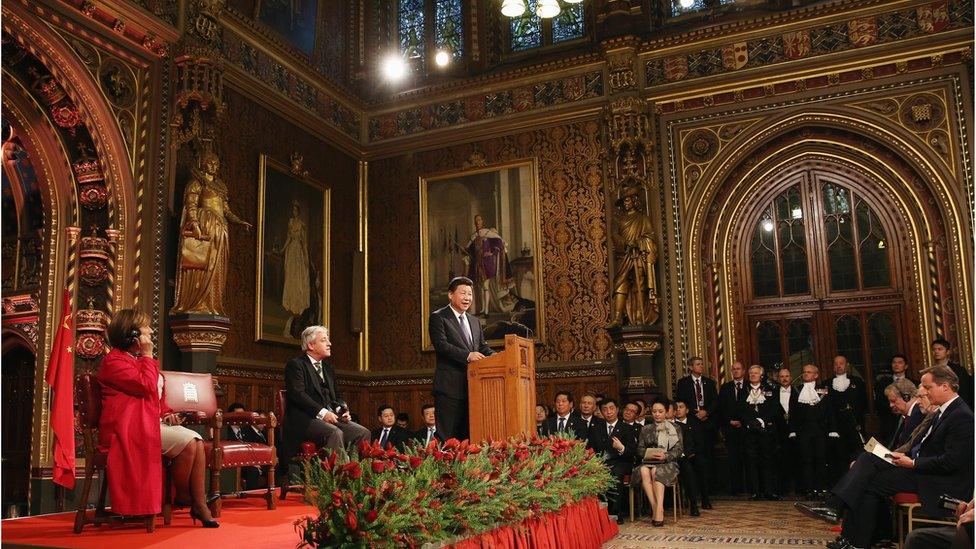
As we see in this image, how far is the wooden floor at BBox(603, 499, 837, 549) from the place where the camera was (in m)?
6.45

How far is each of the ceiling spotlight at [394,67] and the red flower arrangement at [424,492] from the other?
8896 mm

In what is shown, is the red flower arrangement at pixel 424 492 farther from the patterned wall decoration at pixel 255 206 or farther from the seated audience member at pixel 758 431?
the patterned wall decoration at pixel 255 206

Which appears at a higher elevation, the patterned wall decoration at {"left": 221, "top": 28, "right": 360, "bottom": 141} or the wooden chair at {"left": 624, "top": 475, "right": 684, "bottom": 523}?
the patterned wall decoration at {"left": 221, "top": 28, "right": 360, "bottom": 141}

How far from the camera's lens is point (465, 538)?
169 inches

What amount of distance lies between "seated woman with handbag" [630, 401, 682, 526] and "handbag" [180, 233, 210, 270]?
4.92 m

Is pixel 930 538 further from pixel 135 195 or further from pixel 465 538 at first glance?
pixel 135 195

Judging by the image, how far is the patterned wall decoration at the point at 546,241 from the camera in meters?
A: 11.6

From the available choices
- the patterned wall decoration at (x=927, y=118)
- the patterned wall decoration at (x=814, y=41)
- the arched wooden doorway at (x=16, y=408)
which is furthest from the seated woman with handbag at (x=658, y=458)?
the arched wooden doorway at (x=16, y=408)

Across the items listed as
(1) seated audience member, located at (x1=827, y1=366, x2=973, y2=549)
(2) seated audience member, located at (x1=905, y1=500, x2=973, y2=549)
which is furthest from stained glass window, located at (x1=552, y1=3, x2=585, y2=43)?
(2) seated audience member, located at (x1=905, y1=500, x2=973, y2=549)

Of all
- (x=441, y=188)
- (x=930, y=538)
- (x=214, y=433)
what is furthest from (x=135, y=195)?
(x=930, y=538)

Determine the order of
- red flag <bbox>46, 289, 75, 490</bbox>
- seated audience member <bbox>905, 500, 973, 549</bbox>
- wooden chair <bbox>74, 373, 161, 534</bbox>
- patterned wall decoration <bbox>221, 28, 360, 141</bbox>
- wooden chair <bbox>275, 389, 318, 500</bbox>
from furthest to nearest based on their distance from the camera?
patterned wall decoration <bbox>221, 28, 360, 141</bbox> < red flag <bbox>46, 289, 75, 490</bbox> < wooden chair <bbox>275, 389, 318, 500</bbox> < wooden chair <bbox>74, 373, 161, 534</bbox> < seated audience member <bbox>905, 500, 973, 549</bbox>

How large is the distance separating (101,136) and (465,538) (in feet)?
21.3

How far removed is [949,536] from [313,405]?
12.9 feet

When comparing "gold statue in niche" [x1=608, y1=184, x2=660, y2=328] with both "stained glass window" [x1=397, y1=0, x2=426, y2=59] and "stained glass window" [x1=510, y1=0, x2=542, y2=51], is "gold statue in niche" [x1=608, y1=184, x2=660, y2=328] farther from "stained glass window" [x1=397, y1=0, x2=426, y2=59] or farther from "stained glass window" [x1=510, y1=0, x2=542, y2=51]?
"stained glass window" [x1=397, y1=0, x2=426, y2=59]
